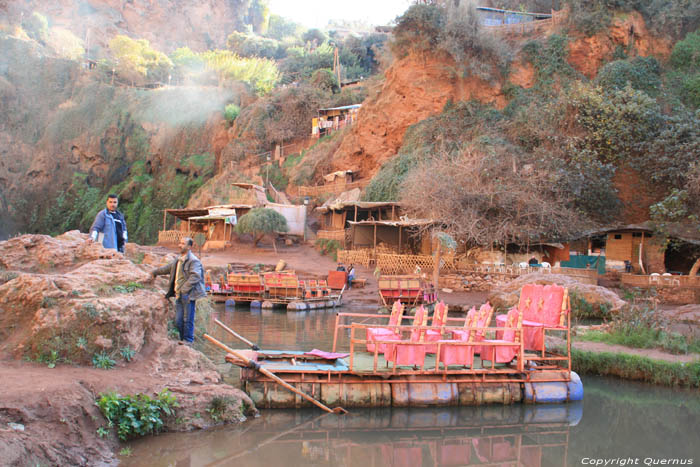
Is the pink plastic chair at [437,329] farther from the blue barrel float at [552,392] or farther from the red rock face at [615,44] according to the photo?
the red rock face at [615,44]

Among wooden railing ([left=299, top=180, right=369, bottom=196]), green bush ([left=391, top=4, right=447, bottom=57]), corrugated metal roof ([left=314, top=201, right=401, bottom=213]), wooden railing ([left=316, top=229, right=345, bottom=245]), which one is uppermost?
green bush ([left=391, top=4, right=447, bottom=57])

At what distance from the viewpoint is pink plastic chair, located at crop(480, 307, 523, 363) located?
9133 millimetres

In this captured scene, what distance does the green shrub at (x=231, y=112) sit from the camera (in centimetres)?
5284

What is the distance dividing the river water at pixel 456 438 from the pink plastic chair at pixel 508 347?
2.70 ft

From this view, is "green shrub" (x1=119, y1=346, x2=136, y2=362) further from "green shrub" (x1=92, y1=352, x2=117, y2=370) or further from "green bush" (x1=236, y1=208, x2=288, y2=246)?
"green bush" (x1=236, y1=208, x2=288, y2=246)

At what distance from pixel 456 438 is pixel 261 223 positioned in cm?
2699

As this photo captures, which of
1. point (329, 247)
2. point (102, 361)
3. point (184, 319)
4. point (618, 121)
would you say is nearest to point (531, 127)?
point (618, 121)

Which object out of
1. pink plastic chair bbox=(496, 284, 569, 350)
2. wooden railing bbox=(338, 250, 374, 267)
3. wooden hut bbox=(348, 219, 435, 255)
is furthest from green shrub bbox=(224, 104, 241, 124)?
pink plastic chair bbox=(496, 284, 569, 350)

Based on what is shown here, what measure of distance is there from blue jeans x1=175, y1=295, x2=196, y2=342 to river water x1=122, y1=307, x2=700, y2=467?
1388mm

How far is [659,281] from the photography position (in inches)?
902

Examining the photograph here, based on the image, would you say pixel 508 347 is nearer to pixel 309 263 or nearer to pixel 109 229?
pixel 109 229

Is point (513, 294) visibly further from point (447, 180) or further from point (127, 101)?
point (127, 101)

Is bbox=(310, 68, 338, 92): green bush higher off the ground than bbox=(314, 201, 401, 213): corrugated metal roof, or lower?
higher

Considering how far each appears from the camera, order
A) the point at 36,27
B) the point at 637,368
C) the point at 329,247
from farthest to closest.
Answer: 1. the point at 36,27
2. the point at 329,247
3. the point at 637,368
